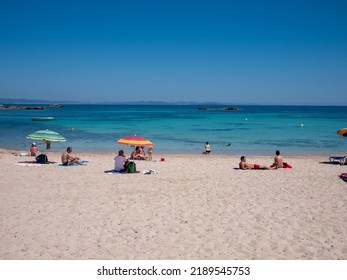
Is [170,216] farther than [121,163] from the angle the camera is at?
No

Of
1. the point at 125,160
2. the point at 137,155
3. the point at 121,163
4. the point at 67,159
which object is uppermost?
the point at 125,160

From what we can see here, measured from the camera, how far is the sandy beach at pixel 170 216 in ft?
19.6

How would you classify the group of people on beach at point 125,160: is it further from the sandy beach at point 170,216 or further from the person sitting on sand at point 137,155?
the sandy beach at point 170,216

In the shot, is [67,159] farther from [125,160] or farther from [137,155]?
[137,155]

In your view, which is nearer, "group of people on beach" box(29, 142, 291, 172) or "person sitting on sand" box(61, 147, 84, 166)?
"group of people on beach" box(29, 142, 291, 172)

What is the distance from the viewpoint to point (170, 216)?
7879 millimetres

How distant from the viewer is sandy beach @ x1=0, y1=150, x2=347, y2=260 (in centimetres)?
599

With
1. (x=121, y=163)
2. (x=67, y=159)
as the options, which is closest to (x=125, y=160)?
(x=121, y=163)

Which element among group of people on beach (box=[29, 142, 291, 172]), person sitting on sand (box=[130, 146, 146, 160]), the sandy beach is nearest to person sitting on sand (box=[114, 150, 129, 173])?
group of people on beach (box=[29, 142, 291, 172])

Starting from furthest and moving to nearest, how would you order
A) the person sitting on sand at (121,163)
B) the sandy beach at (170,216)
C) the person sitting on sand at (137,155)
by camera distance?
the person sitting on sand at (137,155), the person sitting on sand at (121,163), the sandy beach at (170,216)

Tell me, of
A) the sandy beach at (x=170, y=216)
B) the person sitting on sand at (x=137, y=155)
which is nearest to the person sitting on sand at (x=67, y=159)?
the sandy beach at (x=170, y=216)

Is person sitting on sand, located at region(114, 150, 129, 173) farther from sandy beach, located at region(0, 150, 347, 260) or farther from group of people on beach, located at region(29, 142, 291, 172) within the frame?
sandy beach, located at region(0, 150, 347, 260)
